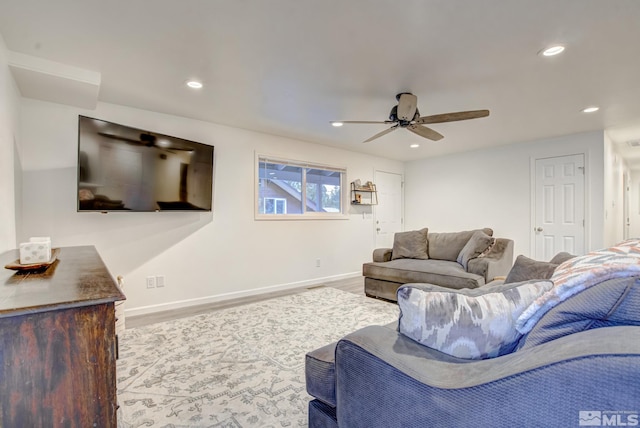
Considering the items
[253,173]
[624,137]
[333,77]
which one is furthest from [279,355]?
[624,137]

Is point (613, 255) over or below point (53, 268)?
over

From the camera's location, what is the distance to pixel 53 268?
4.86 feet

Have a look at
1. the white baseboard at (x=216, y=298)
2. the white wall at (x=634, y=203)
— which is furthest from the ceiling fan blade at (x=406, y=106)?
the white wall at (x=634, y=203)

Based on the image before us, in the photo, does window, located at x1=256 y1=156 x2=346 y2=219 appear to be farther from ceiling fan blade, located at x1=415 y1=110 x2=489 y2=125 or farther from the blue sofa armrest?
the blue sofa armrest

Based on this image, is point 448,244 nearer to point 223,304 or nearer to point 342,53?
point 342,53

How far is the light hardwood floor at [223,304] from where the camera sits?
3236mm

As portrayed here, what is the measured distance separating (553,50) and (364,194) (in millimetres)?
3808

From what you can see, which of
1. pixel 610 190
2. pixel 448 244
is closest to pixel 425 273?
pixel 448 244

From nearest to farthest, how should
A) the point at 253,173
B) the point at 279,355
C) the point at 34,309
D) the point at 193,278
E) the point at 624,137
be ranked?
1. the point at 34,309
2. the point at 279,355
3. the point at 193,278
4. the point at 253,173
5. the point at 624,137

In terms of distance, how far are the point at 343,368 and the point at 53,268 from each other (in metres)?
1.49

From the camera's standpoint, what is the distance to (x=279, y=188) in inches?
187

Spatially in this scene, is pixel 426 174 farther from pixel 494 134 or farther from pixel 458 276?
pixel 458 276

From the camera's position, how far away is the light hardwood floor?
127 inches

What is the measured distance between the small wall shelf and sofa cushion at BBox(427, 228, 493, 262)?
1.64 m
